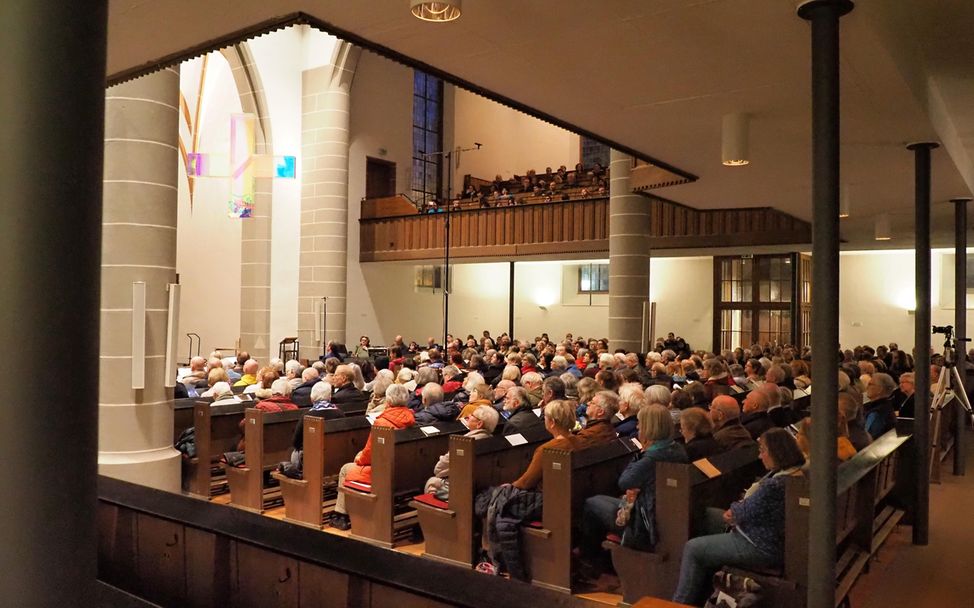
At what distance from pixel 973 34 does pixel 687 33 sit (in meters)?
2.19

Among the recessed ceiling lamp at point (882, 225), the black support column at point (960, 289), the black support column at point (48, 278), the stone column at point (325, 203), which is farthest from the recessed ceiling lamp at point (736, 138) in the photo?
the stone column at point (325, 203)

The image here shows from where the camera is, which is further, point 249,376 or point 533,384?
point 249,376

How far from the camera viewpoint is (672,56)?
400cm

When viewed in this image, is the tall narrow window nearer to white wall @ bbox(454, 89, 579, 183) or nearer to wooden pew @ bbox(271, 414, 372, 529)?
white wall @ bbox(454, 89, 579, 183)

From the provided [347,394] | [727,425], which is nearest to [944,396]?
[727,425]

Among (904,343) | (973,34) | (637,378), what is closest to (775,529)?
(973,34)

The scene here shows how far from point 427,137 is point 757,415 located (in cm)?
1907

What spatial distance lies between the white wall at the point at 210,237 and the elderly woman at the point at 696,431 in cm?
1544

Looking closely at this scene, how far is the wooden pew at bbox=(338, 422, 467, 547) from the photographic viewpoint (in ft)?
18.8

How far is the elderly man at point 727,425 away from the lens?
17.5 feet

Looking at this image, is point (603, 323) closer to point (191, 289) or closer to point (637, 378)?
point (191, 289)

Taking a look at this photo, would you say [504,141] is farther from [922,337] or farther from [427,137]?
[922,337]

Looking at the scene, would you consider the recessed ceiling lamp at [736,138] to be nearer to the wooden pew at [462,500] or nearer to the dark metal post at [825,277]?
the dark metal post at [825,277]

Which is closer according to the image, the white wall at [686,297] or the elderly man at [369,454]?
the elderly man at [369,454]
